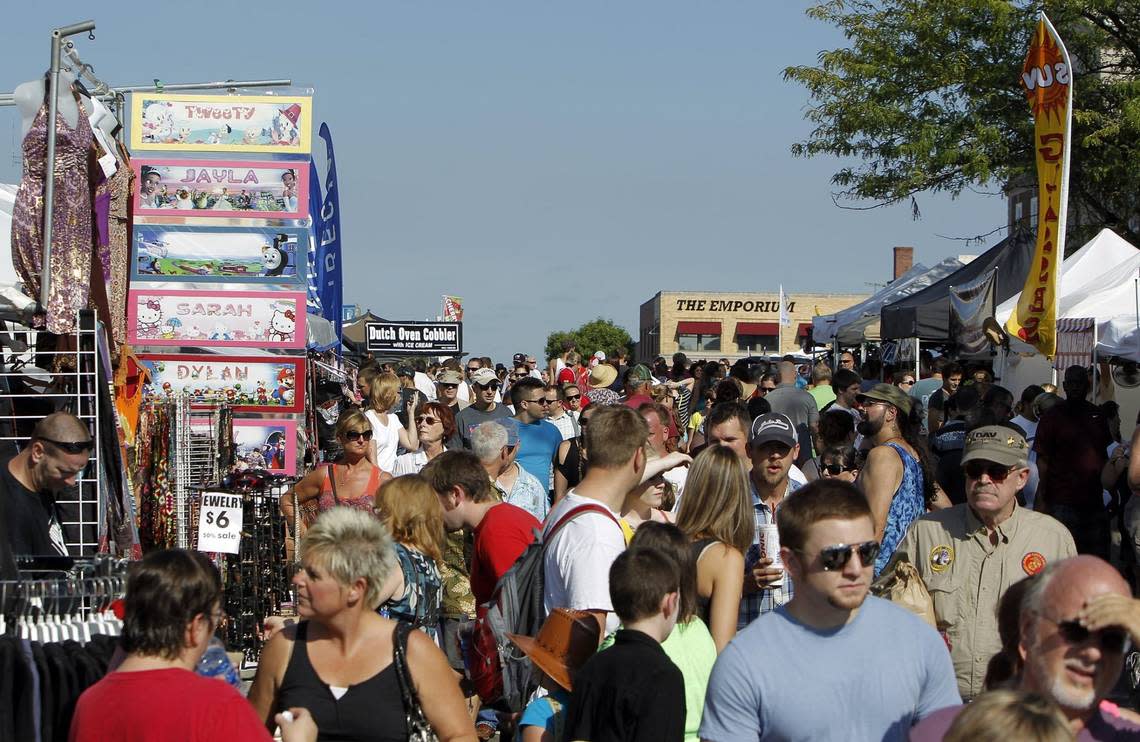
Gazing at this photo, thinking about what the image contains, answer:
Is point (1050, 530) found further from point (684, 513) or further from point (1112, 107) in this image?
point (1112, 107)

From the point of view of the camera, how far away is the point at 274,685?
162 inches

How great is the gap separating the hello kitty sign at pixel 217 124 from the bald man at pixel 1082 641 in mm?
10058

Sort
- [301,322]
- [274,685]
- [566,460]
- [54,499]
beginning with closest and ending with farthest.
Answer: [274,685], [54,499], [566,460], [301,322]

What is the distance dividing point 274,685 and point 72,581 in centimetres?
87

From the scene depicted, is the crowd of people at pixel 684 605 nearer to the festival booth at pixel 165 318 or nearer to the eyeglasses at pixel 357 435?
the eyeglasses at pixel 357 435

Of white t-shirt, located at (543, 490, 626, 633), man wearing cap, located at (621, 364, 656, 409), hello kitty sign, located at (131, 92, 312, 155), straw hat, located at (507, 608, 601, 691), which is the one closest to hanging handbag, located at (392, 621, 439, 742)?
straw hat, located at (507, 608, 601, 691)

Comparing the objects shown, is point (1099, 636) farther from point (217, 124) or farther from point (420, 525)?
point (217, 124)

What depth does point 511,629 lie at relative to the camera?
17.2 feet

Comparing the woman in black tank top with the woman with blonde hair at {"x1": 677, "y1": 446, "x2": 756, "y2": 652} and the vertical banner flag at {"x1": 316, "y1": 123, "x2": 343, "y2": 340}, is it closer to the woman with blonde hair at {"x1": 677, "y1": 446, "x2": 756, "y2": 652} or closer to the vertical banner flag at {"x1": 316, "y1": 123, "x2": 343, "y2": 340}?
the woman with blonde hair at {"x1": 677, "y1": 446, "x2": 756, "y2": 652}

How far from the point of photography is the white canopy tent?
43.0 ft

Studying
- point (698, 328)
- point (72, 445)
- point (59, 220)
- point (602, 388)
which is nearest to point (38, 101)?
point (59, 220)

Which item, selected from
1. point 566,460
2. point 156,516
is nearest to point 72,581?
point 156,516

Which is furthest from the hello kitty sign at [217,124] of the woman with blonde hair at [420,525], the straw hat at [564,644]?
the straw hat at [564,644]

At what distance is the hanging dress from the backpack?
251 cm
